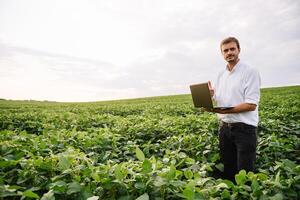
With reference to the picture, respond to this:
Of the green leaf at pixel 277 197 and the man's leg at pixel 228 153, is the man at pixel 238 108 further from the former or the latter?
the green leaf at pixel 277 197

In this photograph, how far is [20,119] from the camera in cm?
816

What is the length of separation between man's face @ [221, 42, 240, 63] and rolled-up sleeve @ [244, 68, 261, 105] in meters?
0.29

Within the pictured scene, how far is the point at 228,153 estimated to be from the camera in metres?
3.49

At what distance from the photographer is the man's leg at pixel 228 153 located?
136 inches

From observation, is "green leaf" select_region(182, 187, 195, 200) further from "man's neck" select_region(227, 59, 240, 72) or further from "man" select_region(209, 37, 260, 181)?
"man's neck" select_region(227, 59, 240, 72)

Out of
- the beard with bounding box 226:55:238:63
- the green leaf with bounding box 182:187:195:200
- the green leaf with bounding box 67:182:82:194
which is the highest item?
the beard with bounding box 226:55:238:63

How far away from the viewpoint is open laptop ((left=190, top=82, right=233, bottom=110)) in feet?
10.6

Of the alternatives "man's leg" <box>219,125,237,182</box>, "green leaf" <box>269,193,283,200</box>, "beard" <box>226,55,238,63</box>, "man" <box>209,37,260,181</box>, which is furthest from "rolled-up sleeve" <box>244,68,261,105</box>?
"green leaf" <box>269,193,283,200</box>

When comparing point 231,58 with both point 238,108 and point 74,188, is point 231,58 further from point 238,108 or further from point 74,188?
point 74,188

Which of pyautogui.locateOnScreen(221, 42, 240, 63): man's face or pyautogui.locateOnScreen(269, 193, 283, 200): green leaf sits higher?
pyautogui.locateOnScreen(221, 42, 240, 63): man's face

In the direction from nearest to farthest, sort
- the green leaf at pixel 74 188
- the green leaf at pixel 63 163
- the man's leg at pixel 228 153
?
the green leaf at pixel 74 188 < the green leaf at pixel 63 163 < the man's leg at pixel 228 153

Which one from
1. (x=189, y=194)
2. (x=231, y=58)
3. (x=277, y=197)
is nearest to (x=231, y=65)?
(x=231, y=58)

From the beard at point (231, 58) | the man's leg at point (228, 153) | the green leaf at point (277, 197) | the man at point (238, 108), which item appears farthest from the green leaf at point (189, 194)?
the beard at point (231, 58)

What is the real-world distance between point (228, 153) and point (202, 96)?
866 mm
